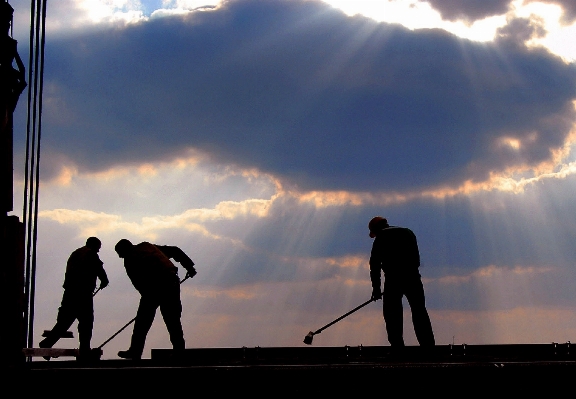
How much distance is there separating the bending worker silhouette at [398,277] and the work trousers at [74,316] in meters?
5.59

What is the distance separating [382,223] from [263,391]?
7.62 m

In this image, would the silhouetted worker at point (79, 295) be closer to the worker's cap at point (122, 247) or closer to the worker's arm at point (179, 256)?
the worker's arm at point (179, 256)

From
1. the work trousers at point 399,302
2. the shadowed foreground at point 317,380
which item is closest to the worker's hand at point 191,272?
the work trousers at point 399,302

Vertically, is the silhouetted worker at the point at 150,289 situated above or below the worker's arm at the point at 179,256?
below

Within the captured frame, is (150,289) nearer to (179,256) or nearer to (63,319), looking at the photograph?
(179,256)

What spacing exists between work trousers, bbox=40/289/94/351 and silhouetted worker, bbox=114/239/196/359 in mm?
2803

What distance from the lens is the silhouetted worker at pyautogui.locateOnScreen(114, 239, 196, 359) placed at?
11828 mm

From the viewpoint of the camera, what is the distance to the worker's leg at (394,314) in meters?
11.7

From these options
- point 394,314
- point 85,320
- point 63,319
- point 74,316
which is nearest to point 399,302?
point 394,314

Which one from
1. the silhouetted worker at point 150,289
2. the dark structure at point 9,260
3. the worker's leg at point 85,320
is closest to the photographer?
the dark structure at point 9,260

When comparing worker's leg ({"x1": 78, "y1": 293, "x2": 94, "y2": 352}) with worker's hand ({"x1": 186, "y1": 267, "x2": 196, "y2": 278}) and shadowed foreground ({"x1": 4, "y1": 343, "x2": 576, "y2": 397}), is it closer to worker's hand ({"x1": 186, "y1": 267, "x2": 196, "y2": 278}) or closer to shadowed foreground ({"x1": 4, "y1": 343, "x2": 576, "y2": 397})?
worker's hand ({"x1": 186, "y1": 267, "x2": 196, "y2": 278})

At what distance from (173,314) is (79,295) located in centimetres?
337

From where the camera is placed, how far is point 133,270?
40.0ft

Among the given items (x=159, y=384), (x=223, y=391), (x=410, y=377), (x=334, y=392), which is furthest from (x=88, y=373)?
(x=410, y=377)
